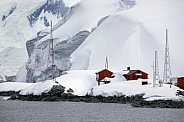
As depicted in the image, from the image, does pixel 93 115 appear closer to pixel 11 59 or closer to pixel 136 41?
pixel 136 41

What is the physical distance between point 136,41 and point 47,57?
2039cm

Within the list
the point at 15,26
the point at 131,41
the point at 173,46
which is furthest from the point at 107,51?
the point at 15,26

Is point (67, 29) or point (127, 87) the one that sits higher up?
point (67, 29)

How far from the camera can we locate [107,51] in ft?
294

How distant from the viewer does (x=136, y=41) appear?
87.9 m

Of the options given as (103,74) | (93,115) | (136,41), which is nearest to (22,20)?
(136,41)

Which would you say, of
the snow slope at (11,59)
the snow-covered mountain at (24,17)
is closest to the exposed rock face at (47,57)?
A: the snow slope at (11,59)

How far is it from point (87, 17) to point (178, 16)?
2220cm

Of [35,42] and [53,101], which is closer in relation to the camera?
[53,101]

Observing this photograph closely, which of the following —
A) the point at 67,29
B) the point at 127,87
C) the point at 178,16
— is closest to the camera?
the point at 127,87

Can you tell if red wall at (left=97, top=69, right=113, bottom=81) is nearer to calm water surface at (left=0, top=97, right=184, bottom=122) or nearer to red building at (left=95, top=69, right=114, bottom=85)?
red building at (left=95, top=69, right=114, bottom=85)

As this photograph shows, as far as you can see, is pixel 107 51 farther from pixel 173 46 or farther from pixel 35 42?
pixel 35 42

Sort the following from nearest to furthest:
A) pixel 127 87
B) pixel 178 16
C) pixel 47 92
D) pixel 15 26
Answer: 1. pixel 127 87
2. pixel 47 92
3. pixel 178 16
4. pixel 15 26

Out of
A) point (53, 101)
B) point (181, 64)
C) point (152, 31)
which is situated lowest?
point (53, 101)
